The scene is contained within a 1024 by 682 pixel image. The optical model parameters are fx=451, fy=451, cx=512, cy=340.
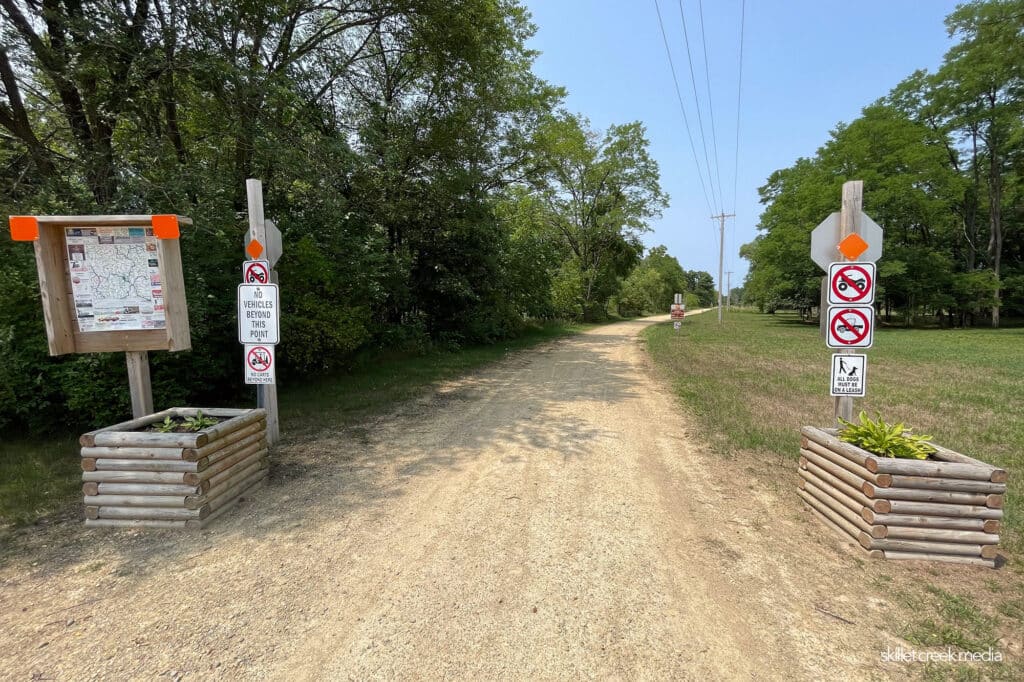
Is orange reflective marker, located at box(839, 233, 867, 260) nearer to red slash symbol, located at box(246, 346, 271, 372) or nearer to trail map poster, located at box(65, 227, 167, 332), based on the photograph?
red slash symbol, located at box(246, 346, 271, 372)

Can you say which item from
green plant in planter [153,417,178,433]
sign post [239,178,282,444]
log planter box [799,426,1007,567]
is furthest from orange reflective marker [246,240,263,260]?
log planter box [799,426,1007,567]

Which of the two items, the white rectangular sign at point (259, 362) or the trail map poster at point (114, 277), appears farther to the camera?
the white rectangular sign at point (259, 362)

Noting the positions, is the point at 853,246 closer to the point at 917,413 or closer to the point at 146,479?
the point at 917,413

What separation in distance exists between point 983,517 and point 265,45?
42.8 feet

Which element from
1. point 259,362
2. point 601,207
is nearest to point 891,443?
point 259,362

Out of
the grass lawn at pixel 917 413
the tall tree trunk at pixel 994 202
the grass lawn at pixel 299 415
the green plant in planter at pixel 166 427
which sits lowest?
the grass lawn at pixel 917 413

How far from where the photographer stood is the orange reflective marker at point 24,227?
376 cm

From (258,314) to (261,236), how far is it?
0.82 metres

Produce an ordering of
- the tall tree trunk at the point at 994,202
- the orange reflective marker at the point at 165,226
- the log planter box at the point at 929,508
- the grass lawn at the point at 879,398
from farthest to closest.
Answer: the tall tree trunk at the point at 994,202, the grass lawn at the point at 879,398, the orange reflective marker at the point at 165,226, the log planter box at the point at 929,508

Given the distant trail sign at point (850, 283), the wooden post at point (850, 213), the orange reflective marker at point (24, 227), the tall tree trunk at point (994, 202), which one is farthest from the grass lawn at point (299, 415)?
the tall tree trunk at point (994, 202)

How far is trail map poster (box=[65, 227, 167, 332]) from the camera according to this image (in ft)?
13.4

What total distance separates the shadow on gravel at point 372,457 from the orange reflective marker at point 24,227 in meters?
2.39

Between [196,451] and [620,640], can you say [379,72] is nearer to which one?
[196,451]

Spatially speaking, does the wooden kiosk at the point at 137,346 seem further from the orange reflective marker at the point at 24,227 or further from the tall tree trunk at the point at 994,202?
the tall tree trunk at the point at 994,202
